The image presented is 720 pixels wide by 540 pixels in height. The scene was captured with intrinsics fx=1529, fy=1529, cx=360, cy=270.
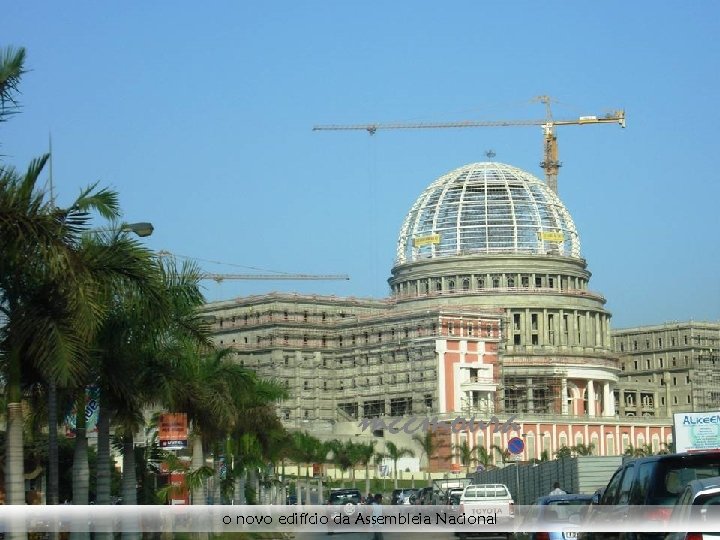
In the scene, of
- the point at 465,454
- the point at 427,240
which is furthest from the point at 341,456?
the point at 427,240

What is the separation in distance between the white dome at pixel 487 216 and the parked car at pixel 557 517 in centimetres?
13974

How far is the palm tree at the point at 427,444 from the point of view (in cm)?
14000

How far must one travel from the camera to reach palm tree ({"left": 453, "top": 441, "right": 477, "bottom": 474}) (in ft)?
437

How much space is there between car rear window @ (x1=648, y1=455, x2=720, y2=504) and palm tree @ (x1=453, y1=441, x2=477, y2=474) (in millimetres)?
111076

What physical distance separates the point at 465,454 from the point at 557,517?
3993 inches

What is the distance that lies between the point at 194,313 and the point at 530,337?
A: 456ft

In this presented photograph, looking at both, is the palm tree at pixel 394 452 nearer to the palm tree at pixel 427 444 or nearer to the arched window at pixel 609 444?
the palm tree at pixel 427 444

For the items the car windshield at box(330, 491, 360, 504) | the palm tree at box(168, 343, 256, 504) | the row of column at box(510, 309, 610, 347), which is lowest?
the car windshield at box(330, 491, 360, 504)

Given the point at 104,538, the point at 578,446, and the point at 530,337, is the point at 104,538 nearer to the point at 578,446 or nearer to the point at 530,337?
the point at 578,446

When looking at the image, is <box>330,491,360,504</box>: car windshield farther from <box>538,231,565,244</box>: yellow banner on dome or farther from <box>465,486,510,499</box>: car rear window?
<box>538,231,565,244</box>: yellow banner on dome

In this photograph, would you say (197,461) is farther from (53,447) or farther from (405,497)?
(405,497)

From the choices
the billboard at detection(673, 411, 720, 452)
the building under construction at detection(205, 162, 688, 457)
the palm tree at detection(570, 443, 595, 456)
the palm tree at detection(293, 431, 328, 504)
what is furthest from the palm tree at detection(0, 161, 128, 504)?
the building under construction at detection(205, 162, 688, 457)

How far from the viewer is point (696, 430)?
182ft

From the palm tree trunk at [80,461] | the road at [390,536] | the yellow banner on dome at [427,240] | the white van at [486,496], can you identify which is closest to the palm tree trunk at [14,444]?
the palm tree trunk at [80,461]
